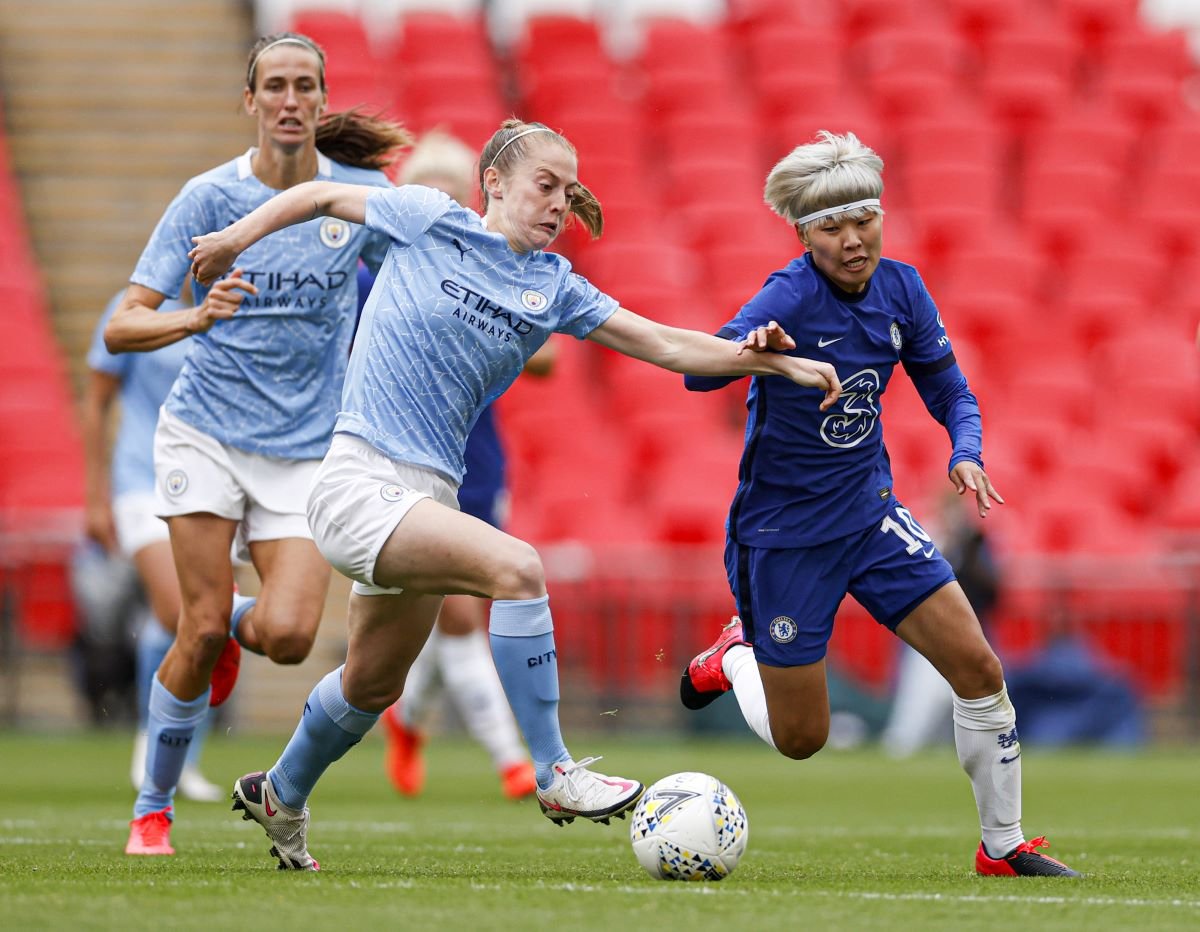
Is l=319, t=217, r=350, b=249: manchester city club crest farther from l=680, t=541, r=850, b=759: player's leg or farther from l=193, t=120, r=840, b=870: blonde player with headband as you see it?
l=680, t=541, r=850, b=759: player's leg

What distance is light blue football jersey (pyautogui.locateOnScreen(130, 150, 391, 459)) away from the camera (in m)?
6.38

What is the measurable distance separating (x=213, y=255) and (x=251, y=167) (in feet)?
3.88

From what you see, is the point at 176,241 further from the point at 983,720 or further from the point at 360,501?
the point at 983,720

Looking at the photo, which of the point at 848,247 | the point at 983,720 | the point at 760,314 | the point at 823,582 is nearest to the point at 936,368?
the point at 848,247

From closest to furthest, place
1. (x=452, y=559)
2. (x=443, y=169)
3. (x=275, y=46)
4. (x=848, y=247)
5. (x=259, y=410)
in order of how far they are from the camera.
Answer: (x=452, y=559) → (x=848, y=247) → (x=275, y=46) → (x=259, y=410) → (x=443, y=169)

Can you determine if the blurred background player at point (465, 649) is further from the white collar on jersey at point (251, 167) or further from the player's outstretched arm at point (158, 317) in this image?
the player's outstretched arm at point (158, 317)

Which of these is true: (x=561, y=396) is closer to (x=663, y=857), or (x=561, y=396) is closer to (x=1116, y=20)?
(x=1116, y=20)

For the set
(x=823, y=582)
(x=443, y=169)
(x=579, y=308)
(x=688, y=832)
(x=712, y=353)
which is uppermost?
(x=443, y=169)

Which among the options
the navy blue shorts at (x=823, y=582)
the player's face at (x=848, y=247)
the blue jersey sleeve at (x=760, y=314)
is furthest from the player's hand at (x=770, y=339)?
the navy blue shorts at (x=823, y=582)

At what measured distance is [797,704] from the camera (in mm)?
6086

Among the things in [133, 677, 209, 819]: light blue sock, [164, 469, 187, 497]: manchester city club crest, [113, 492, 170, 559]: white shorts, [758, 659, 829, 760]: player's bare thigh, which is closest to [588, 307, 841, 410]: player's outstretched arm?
[758, 659, 829, 760]: player's bare thigh

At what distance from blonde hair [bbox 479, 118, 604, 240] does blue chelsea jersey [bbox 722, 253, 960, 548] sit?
20.3 inches

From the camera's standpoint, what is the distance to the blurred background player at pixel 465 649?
8.27 metres

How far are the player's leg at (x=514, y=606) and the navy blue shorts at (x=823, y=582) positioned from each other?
907mm
